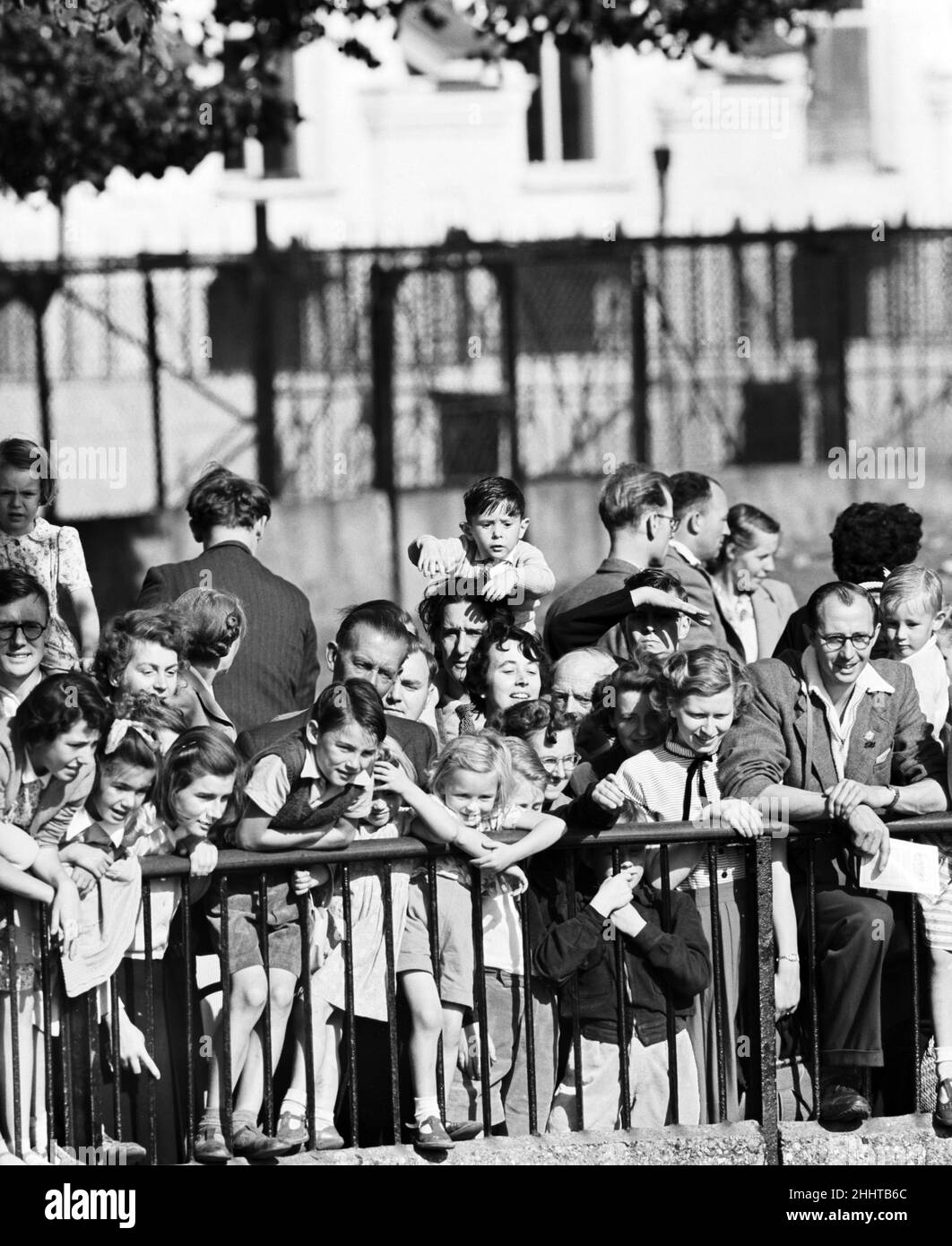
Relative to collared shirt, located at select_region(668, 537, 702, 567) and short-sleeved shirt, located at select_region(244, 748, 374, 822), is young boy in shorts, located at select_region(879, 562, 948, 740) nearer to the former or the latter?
collared shirt, located at select_region(668, 537, 702, 567)

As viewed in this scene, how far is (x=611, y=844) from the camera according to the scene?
6.05m

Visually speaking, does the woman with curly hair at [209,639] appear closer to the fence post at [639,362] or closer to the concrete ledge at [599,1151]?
the concrete ledge at [599,1151]

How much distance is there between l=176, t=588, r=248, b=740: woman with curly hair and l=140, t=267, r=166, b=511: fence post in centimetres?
976

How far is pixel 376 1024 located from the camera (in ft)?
20.0

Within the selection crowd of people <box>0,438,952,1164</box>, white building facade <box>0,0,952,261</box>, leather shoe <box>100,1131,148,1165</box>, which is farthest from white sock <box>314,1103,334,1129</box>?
white building facade <box>0,0,952,261</box>

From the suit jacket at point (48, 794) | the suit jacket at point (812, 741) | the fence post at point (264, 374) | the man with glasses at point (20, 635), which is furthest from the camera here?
the fence post at point (264, 374)

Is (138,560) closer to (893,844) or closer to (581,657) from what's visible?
(581,657)

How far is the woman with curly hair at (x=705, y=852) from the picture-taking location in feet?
20.3

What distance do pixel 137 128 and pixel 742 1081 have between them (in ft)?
28.9

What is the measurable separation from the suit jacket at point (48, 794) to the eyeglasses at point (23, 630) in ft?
2.47

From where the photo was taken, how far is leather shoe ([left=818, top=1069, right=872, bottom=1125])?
20.2 feet

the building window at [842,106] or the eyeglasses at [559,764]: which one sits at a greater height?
the building window at [842,106]

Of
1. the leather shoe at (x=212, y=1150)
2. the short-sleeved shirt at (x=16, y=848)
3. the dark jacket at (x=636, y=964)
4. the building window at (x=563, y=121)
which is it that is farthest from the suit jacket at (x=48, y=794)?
the building window at (x=563, y=121)
